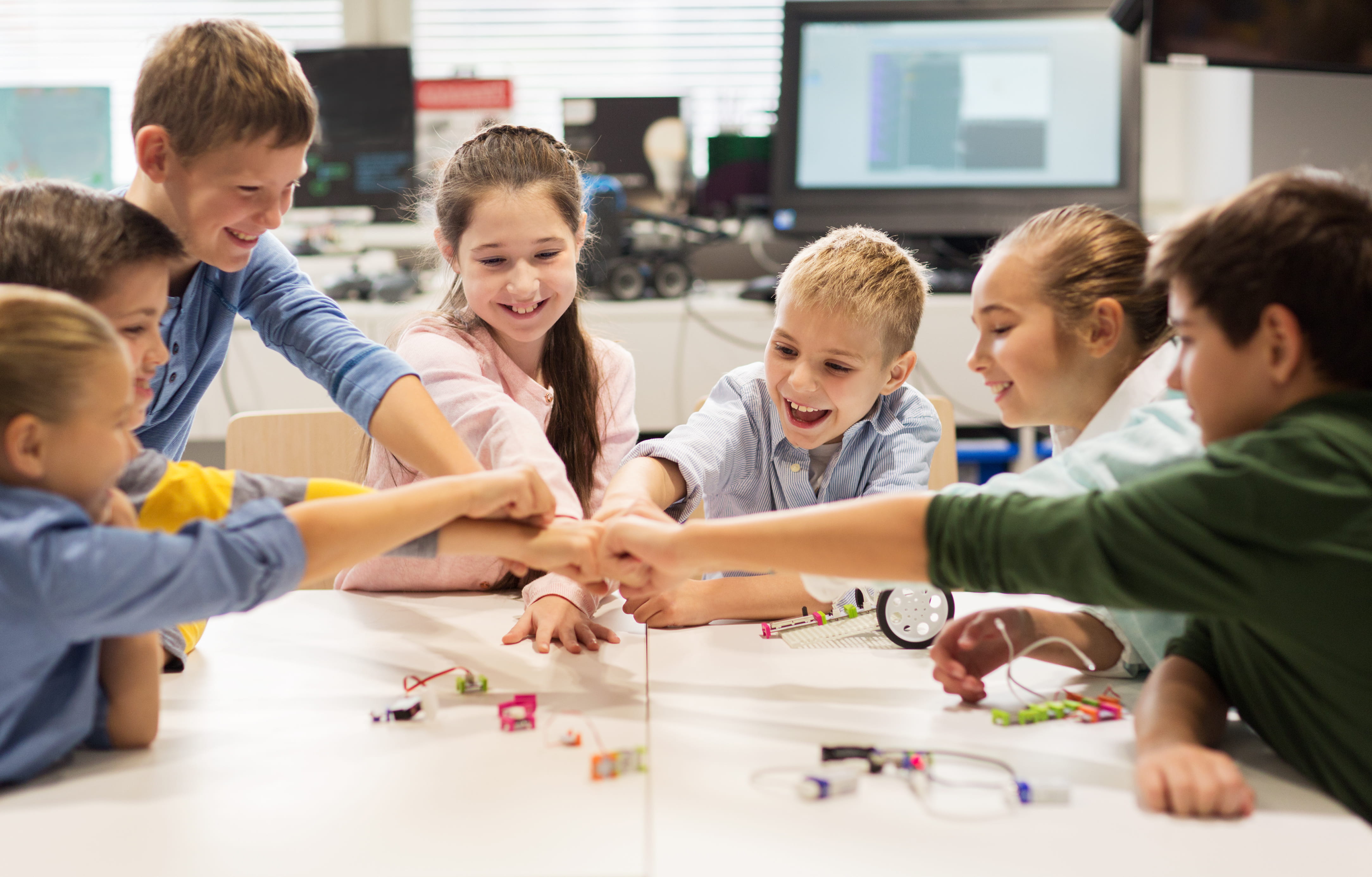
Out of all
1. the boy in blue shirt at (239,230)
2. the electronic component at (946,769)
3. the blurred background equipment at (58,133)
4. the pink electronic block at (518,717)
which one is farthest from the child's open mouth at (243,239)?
the blurred background equipment at (58,133)

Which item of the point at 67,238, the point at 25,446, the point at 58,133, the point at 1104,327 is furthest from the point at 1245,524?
the point at 58,133

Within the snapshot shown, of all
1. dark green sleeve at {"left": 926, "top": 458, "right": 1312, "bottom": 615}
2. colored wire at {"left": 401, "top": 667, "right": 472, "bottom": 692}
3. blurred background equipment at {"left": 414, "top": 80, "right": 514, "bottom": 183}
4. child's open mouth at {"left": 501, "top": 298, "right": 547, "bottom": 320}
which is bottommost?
colored wire at {"left": 401, "top": 667, "right": 472, "bottom": 692}

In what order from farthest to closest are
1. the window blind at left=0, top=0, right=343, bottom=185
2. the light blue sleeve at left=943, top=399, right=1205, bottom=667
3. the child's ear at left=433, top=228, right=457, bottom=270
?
1. the window blind at left=0, top=0, right=343, bottom=185
2. the child's ear at left=433, top=228, right=457, bottom=270
3. the light blue sleeve at left=943, top=399, right=1205, bottom=667

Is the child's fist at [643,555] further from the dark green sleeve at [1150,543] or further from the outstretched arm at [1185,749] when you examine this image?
the outstretched arm at [1185,749]

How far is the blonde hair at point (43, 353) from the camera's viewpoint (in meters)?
0.76

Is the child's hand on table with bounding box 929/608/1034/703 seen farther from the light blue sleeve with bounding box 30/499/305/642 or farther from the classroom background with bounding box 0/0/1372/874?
the light blue sleeve with bounding box 30/499/305/642

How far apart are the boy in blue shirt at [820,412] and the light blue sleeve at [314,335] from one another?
310mm

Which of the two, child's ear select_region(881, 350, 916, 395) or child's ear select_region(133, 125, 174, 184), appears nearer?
child's ear select_region(133, 125, 174, 184)

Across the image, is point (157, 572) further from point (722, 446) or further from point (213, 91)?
point (722, 446)

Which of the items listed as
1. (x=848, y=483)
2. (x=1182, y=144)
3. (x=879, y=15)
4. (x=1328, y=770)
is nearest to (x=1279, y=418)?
(x=1328, y=770)

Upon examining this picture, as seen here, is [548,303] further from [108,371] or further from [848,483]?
[108,371]

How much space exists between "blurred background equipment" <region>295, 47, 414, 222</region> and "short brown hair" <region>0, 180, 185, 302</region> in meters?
2.06

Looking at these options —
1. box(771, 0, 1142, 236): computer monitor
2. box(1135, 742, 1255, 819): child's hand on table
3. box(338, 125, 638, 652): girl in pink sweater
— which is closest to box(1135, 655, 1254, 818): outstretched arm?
box(1135, 742, 1255, 819): child's hand on table

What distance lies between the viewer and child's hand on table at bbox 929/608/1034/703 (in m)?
0.98
